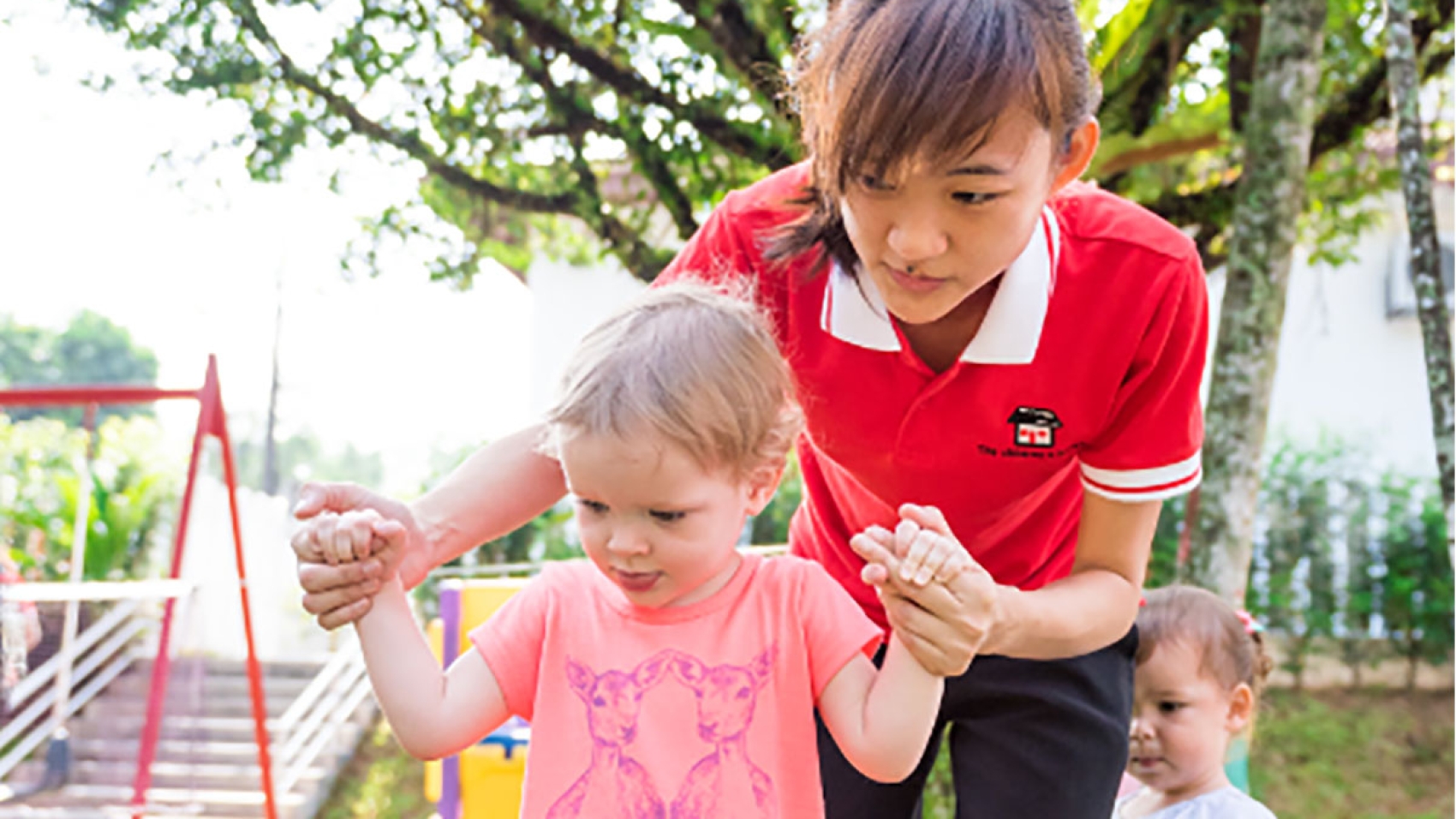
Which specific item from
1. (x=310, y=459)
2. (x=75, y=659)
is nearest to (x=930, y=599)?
(x=75, y=659)

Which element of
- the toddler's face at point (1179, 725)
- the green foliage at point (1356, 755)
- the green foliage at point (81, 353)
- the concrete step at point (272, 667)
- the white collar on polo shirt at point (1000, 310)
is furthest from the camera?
the green foliage at point (81, 353)

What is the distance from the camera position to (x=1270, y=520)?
7.58 meters

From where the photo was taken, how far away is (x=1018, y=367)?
155 centimetres

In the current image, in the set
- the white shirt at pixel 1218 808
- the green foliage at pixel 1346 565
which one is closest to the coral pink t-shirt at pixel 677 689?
the white shirt at pixel 1218 808

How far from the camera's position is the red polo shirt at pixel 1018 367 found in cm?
153

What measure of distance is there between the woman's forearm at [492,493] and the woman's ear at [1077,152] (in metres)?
0.69

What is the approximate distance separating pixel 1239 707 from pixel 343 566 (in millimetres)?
1794

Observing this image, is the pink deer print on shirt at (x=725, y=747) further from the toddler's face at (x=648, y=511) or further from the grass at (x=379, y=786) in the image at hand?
the grass at (x=379, y=786)

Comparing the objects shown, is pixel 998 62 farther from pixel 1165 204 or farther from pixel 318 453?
pixel 318 453

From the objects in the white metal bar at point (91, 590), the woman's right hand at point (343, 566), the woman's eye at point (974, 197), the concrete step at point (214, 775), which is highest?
the woman's eye at point (974, 197)

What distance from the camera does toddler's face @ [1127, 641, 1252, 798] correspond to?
2.29 m

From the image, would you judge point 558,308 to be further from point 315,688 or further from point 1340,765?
point 1340,765

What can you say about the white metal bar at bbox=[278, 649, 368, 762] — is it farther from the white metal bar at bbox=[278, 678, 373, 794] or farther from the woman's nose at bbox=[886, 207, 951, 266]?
the woman's nose at bbox=[886, 207, 951, 266]

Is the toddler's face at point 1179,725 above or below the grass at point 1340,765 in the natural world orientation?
above
